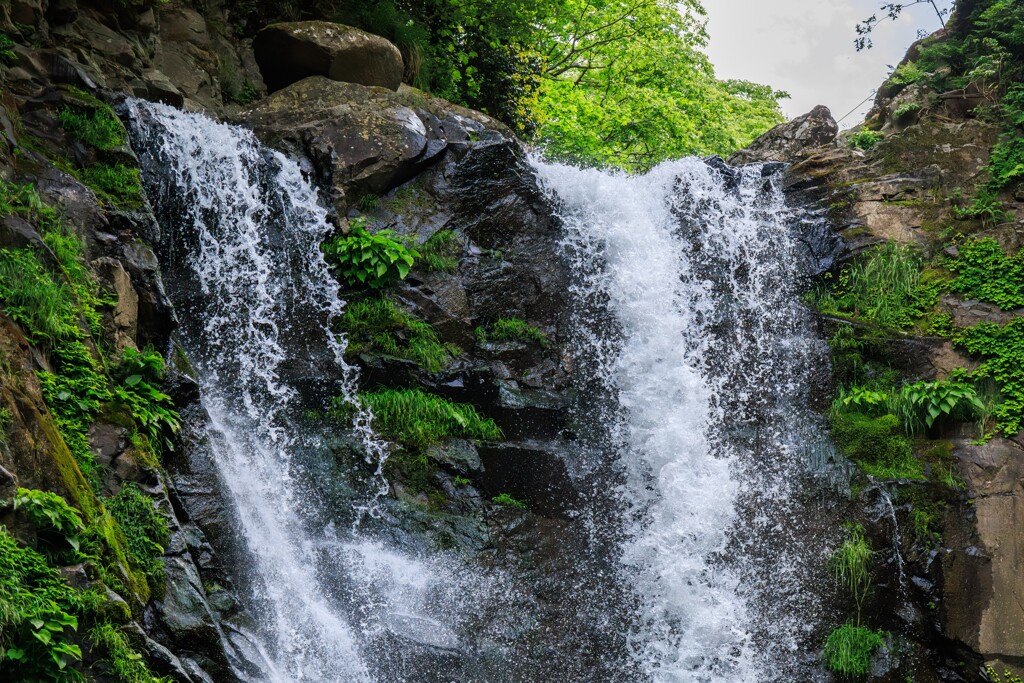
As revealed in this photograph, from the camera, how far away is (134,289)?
25.4ft

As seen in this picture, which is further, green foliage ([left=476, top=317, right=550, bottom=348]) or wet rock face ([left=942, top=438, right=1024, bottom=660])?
green foliage ([left=476, top=317, right=550, bottom=348])

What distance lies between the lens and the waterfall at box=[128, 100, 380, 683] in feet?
24.6

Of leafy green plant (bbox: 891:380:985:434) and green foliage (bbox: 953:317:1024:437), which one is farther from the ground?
green foliage (bbox: 953:317:1024:437)

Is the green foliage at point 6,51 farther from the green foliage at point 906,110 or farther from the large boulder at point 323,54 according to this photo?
the green foliage at point 906,110

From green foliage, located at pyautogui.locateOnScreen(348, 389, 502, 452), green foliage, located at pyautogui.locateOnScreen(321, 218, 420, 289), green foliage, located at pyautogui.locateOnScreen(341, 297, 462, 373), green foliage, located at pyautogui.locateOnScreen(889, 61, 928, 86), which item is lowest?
green foliage, located at pyautogui.locateOnScreen(348, 389, 502, 452)

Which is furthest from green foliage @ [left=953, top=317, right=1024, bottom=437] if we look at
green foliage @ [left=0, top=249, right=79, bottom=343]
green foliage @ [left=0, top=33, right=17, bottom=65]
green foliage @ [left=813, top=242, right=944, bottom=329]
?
green foliage @ [left=0, top=33, right=17, bottom=65]

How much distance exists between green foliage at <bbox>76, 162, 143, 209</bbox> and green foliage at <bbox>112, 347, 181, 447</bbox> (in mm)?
1848

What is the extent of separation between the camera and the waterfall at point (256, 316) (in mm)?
7496

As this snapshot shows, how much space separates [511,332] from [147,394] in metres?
4.91

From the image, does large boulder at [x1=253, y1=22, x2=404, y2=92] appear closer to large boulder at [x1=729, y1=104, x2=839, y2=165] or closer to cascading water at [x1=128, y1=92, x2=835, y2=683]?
cascading water at [x1=128, y1=92, x2=835, y2=683]

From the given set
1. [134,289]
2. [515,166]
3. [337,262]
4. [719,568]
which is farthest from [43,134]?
[719,568]

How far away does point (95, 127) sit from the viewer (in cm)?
865

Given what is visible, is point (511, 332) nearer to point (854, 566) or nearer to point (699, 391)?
point (699, 391)

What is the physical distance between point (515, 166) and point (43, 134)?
20.1 feet
